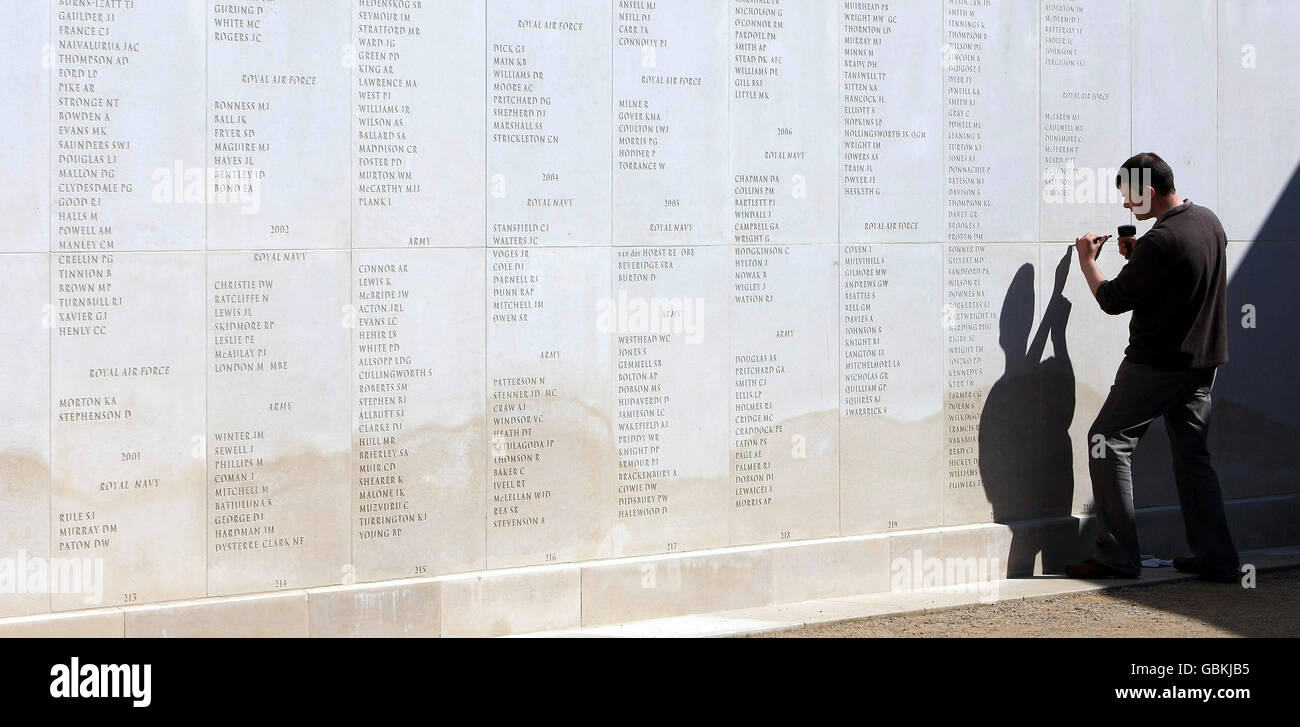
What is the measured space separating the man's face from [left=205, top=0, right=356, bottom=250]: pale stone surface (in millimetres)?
4280

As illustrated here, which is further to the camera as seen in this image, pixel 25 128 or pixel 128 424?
pixel 128 424

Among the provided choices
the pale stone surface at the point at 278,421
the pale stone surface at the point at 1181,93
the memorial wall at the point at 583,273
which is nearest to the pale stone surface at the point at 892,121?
the memorial wall at the point at 583,273

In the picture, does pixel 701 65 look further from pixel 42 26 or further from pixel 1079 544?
pixel 1079 544

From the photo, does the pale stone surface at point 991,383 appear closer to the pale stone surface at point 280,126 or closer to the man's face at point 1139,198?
the man's face at point 1139,198

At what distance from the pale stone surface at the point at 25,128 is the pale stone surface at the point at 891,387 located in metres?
3.82

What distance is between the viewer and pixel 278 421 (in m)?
5.90

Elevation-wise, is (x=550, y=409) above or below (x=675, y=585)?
above

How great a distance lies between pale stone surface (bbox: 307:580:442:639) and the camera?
5930 millimetres

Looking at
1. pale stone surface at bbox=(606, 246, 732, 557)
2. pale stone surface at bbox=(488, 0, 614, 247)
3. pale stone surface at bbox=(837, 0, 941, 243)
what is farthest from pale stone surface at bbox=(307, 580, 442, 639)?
pale stone surface at bbox=(837, 0, 941, 243)

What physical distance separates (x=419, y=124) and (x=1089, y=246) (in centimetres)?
383

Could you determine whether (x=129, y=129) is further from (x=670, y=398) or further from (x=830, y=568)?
(x=830, y=568)

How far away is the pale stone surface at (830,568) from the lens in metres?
7.09

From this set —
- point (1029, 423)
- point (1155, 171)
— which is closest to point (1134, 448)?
point (1029, 423)

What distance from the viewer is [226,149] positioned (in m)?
5.74
